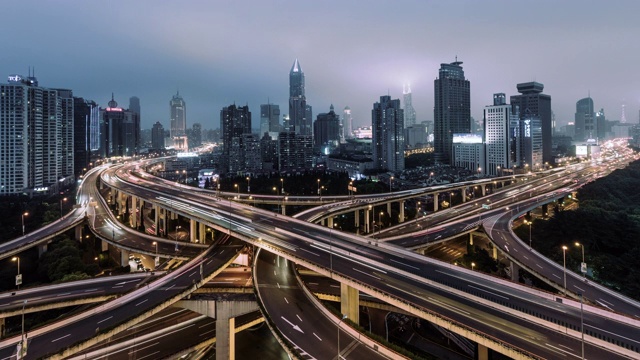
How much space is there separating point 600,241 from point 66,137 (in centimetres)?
17096

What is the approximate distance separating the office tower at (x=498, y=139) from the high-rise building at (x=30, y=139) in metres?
188

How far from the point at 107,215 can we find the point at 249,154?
101556mm

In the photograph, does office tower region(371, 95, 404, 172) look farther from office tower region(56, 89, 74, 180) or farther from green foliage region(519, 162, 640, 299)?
office tower region(56, 89, 74, 180)

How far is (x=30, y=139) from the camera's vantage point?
119 meters

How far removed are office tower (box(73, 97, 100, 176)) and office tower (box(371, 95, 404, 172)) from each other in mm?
140965

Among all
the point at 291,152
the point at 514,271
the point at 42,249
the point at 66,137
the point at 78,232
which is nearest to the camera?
the point at 514,271

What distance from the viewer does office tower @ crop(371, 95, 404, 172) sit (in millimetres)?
179375

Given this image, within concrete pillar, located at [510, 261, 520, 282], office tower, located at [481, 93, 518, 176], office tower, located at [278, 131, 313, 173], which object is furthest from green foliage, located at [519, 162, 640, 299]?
office tower, located at [278, 131, 313, 173]

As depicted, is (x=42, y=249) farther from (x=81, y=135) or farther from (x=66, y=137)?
(x=81, y=135)

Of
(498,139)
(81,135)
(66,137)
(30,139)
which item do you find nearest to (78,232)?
(30,139)

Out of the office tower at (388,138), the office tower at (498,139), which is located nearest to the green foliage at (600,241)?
the office tower at (498,139)

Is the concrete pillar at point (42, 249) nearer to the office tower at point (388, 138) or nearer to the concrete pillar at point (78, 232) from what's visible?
the concrete pillar at point (78, 232)

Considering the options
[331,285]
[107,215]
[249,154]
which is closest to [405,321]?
[331,285]

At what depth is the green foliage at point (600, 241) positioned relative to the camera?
46719mm
